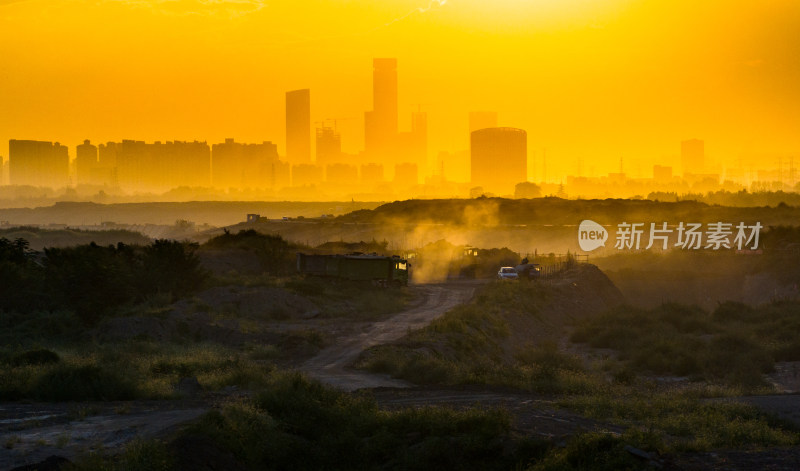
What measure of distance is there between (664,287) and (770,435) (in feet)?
213

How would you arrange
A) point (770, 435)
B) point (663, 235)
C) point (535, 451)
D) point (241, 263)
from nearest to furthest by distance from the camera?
point (535, 451) < point (770, 435) < point (241, 263) < point (663, 235)

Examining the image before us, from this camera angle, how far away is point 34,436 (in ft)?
66.9

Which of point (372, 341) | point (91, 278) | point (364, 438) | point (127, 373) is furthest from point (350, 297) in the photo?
point (364, 438)

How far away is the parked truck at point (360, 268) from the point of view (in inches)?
2510

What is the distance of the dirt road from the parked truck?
2.51m

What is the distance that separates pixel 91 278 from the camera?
45969 mm

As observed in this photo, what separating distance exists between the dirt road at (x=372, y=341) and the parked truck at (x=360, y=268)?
2.51m

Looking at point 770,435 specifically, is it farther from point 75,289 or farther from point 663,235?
point 663,235

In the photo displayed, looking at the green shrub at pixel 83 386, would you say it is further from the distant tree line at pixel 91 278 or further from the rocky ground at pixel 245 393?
the distant tree line at pixel 91 278

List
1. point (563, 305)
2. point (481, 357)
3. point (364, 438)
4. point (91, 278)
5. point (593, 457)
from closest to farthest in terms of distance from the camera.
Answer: point (593, 457) < point (364, 438) < point (481, 357) < point (91, 278) < point (563, 305)

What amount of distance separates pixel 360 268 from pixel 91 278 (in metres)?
21.8

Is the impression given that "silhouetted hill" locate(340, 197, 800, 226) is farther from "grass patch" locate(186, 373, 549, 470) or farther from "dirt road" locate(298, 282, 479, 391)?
"grass patch" locate(186, 373, 549, 470)

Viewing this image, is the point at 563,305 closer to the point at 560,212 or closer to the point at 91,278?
the point at 91,278

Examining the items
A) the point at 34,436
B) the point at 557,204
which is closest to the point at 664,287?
the point at 34,436
